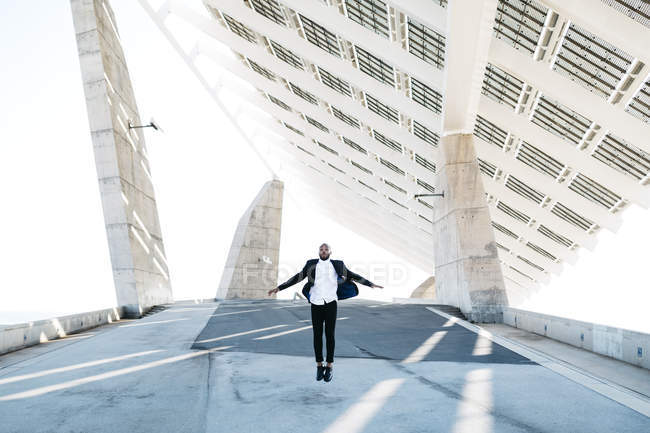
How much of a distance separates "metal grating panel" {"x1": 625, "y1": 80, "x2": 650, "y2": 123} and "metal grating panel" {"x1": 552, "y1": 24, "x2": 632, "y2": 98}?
0.61 metres

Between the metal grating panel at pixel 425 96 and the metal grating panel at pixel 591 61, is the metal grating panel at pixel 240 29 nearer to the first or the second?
the metal grating panel at pixel 425 96

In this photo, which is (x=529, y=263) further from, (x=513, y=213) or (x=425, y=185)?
(x=425, y=185)

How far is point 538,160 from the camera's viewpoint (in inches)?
792

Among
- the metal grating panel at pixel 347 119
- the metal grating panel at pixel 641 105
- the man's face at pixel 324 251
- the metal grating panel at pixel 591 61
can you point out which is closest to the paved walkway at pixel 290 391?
the man's face at pixel 324 251

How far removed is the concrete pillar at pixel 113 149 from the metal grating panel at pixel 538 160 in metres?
14.4

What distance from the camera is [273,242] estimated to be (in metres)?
32.6

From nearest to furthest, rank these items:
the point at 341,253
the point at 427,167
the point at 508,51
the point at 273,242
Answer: the point at 508,51
the point at 427,167
the point at 273,242
the point at 341,253

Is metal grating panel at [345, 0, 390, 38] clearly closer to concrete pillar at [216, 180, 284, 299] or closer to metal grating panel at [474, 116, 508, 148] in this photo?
metal grating panel at [474, 116, 508, 148]

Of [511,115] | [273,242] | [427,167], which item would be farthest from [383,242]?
[511,115]

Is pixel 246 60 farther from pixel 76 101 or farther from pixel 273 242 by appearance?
pixel 273 242

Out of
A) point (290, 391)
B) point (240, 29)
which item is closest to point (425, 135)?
point (240, 29)

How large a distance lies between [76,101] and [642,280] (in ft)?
84.3

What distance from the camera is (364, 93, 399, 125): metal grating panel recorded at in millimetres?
21281

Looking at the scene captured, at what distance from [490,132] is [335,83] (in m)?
6.63
